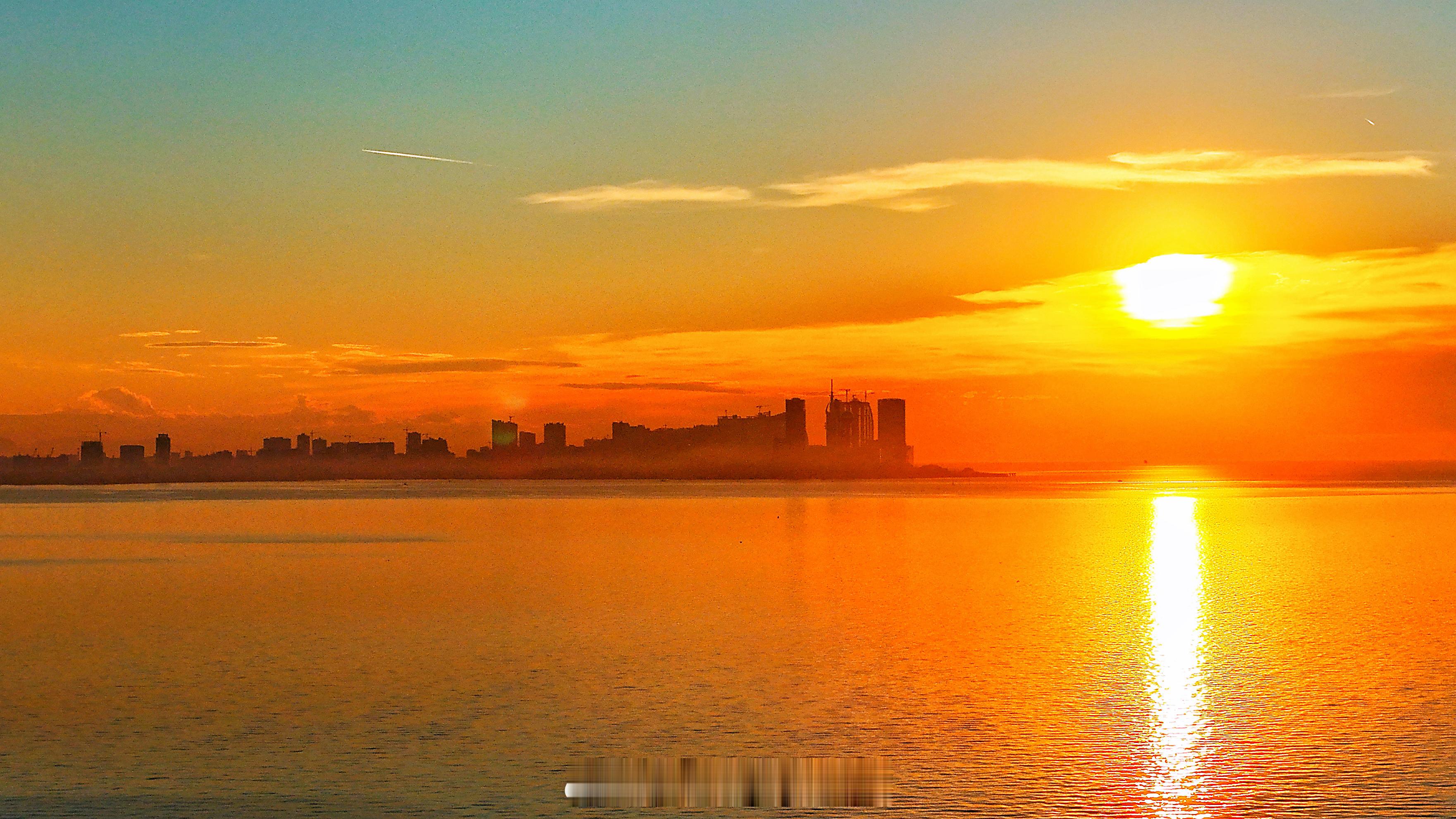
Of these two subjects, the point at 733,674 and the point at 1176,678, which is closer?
the point at 1176,678

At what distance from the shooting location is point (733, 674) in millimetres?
→ 20797

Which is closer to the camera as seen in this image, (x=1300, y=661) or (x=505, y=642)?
(x=1300, y=661)

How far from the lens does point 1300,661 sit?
2219 centimetres

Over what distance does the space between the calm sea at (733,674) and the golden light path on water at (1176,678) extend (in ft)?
0.23

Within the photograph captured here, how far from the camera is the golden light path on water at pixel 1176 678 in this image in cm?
1399

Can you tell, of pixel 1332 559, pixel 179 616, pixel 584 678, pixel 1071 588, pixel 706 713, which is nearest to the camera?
pixel 706 713

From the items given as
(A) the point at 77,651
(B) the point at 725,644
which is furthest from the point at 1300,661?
(A) the point at 77,651

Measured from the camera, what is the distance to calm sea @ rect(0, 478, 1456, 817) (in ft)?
46.1

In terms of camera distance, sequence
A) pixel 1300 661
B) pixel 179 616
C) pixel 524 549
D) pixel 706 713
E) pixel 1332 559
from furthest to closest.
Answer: pixel 524 549
pixel 1332 559
pixel 179 616
pixel 1300 661
pixel 706 713

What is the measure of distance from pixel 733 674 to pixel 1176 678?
22.6 ft

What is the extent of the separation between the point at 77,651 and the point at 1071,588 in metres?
23.1

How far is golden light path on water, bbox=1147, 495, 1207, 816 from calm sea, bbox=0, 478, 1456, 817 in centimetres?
7

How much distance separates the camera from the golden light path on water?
1399 cm

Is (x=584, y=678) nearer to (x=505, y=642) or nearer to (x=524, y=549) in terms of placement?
(x=505, y=642)
